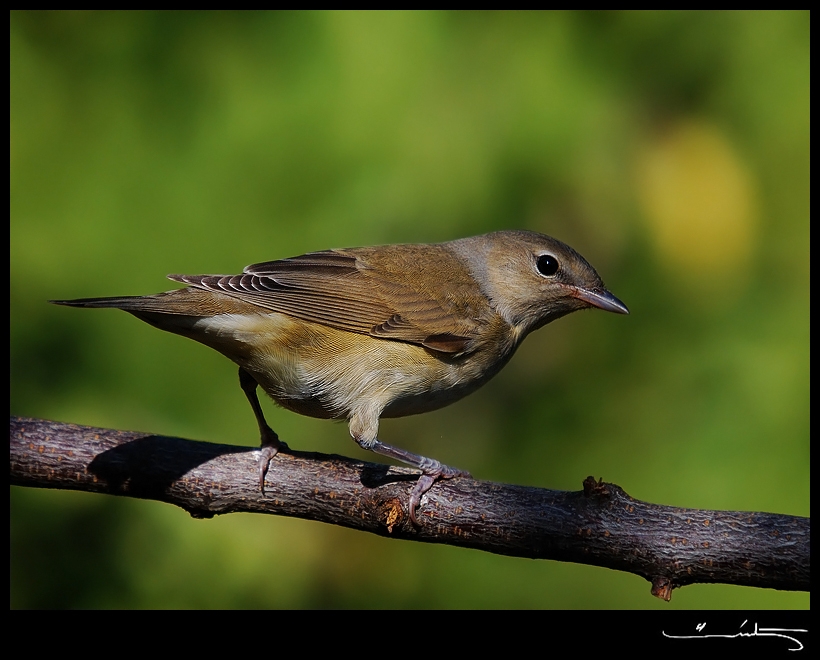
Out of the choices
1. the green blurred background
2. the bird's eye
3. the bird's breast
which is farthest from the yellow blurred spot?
the bird's breast

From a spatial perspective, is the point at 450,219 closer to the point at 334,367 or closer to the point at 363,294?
the point at 363,294

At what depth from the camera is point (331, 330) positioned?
4.26m

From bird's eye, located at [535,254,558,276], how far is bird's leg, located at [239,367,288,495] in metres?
1.79

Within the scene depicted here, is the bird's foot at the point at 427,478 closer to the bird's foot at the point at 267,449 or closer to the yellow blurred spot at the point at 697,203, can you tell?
the bird's foot at the point at 267,449

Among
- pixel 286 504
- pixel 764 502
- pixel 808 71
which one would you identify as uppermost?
pixel 808 71

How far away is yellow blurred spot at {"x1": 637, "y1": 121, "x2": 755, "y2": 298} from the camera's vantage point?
4711 millimetres

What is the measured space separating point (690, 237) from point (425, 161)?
5.35ft

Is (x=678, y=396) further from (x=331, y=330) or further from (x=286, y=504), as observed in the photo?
(x=286, y=504)

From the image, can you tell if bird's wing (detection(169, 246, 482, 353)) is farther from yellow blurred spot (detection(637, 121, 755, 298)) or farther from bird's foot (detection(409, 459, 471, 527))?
yellow blurred spot (detection(637, 121, 755, 298))

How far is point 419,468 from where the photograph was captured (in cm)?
393

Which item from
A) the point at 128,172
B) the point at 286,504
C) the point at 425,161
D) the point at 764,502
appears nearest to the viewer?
the point at 286,504

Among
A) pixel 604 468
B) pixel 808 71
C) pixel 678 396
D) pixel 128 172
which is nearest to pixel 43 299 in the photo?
pixel 128 172

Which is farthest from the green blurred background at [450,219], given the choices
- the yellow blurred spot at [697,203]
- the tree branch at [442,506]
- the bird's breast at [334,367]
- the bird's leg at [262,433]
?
the bird's breast at [334,367]

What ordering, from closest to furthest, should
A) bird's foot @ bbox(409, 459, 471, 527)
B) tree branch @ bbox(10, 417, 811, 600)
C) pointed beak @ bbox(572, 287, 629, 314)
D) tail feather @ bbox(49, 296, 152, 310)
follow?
1. tree branch @ bbox(10, 417, 811, 600)
2. tail feather @ bbox(49, 296, 152, 310)
3. bird's foot @ bbox(409, 459, 471, 527)
4. pointed beak @ bbox(572, 287, 629, 314)
